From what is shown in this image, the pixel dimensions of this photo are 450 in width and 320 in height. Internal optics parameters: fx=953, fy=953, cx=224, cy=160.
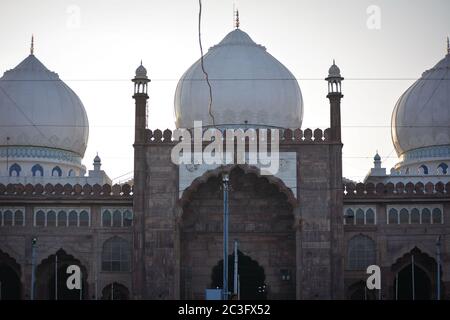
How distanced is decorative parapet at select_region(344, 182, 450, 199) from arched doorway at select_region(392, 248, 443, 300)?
2142 mm

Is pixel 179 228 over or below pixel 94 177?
below

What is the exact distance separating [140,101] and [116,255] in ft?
19.3

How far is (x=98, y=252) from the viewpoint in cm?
3588

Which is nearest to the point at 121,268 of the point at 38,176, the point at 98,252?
the point at 98,252

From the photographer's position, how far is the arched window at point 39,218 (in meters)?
36.4

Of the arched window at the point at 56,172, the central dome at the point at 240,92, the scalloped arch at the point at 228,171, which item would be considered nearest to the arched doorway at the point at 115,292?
the scalloped arch at the point at 228,171

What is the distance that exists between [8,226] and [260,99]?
11.1m

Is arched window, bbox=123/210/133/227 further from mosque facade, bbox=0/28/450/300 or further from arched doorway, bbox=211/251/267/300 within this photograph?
arched doorway, bbox=211/251/267/300

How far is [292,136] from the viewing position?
35188mm

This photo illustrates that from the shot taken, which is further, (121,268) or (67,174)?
(67,174)

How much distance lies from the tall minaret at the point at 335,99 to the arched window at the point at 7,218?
12.6 m

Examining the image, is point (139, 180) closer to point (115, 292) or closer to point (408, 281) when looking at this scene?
point (115, 292)

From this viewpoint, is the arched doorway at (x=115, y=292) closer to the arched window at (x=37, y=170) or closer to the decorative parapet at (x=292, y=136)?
the decorative parapet at (x=292, y=136)
